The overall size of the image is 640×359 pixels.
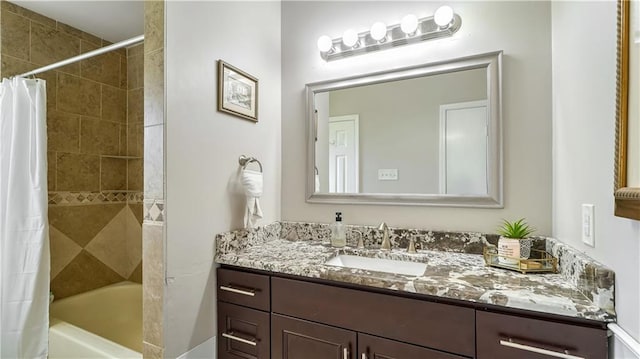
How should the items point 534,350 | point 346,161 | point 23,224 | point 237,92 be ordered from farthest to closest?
point 346,161
point 237,92
point 23,224
point 534,350

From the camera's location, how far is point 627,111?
71 cm

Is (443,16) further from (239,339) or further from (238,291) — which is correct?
(239,339)

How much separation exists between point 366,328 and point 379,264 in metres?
0.40

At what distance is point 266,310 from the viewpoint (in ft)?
4.26

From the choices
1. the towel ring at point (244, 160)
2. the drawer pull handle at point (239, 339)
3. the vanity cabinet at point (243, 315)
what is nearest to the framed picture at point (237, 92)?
the towel ring at point (244, 160)

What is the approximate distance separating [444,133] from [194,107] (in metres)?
1.26

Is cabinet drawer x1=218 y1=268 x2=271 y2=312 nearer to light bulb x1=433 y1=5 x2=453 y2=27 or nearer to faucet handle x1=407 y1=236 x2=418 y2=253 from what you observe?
faucet handle x1=407 y1=236 x2=418 y2=253

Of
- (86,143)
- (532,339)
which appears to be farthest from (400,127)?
(86,143)

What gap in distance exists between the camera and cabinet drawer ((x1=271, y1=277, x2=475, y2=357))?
97 cm

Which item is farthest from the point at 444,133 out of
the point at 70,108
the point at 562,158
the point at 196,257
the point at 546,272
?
the point at 70,108

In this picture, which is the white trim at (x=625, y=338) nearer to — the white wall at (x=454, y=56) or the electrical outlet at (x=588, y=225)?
the electrical outlet at (x=588, y=225)

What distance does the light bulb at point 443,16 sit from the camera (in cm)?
145

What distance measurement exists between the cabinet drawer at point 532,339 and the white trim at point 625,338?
42 mm

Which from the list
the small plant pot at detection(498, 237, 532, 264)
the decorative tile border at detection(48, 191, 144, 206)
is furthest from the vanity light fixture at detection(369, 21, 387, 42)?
the decorative tile border at detection(48, 191, 144, 206)
